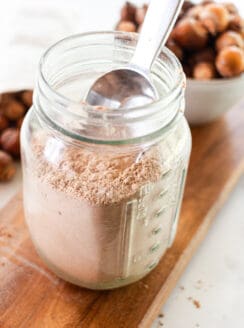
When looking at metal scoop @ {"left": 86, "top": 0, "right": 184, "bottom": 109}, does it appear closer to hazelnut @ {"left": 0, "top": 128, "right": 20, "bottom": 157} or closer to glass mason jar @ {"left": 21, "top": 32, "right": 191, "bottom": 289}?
glass mason jar @ {"left": 21, "top": 32, "right": 191, "bottom": 289}

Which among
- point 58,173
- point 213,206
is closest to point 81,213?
point 58,173

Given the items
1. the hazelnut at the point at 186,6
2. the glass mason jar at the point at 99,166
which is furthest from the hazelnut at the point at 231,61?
the glass mason jar at the point at 99,166

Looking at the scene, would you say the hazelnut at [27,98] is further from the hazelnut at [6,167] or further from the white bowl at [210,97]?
the white bowl at [210,97]

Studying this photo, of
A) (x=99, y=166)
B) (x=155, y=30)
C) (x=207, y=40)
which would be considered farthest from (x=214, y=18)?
(x=99, y=166)

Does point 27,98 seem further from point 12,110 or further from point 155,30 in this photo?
point 155,30

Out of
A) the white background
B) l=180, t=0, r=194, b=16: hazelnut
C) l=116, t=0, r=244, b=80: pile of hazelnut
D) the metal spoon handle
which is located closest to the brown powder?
the metal spoon handle
